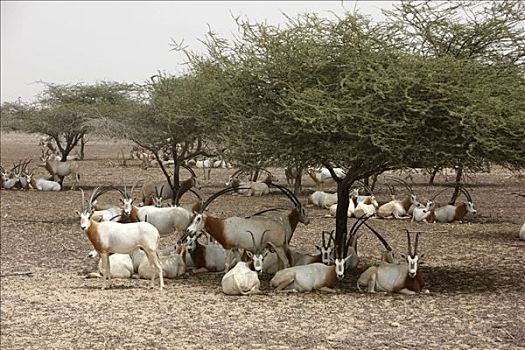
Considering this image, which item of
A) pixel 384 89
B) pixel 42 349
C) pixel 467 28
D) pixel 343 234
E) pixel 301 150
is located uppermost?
pixel 467 28

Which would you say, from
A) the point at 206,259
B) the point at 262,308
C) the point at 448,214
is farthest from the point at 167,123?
the point at 262,308

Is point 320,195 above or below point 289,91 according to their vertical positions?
below

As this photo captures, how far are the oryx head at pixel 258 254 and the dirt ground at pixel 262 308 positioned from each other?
0.26 m

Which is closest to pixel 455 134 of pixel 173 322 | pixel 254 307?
pixel 254 307

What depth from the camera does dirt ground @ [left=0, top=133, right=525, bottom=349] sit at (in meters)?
6.96

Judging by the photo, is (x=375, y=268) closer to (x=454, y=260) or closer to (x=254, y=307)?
(x=254, y=307)

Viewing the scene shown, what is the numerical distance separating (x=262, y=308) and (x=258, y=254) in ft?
4.66

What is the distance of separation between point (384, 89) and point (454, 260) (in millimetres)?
3544

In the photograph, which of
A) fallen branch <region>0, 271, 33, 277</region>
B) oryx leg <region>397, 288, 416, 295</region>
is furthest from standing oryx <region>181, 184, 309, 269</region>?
fallen branch <region>0, 271, 33, 277</region>

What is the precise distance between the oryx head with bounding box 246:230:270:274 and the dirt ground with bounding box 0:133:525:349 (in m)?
0.26

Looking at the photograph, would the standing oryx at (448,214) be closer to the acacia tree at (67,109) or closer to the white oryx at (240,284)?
the white oryx at (240,284)

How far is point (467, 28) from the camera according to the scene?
9.94m

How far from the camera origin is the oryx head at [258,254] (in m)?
9.40

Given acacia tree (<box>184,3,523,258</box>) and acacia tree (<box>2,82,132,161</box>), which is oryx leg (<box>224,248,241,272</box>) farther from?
acacia tree (<box>2,82,132,161</box>)
